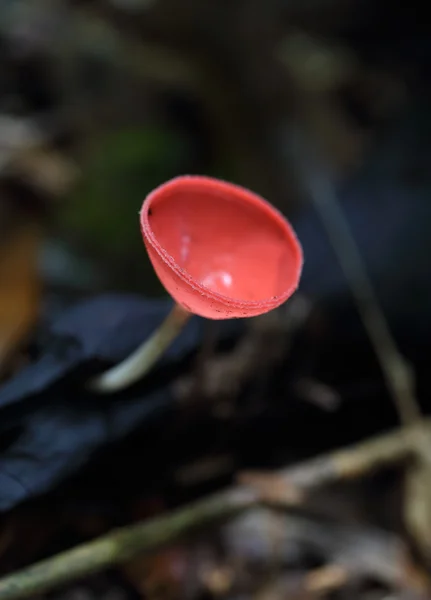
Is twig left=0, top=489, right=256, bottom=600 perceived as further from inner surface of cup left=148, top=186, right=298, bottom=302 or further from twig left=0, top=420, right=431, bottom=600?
inner surface of cup left=148, top=186, right=298, bottom=302

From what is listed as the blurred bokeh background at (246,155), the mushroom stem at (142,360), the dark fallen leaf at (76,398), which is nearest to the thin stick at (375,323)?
the blurred bokeh background at (246,155)

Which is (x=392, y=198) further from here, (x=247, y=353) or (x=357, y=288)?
(x=247, y=353)

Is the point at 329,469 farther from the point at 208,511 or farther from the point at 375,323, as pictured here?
the point at 375,323

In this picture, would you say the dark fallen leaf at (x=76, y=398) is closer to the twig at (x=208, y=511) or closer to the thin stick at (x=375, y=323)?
the twig at (x=208, y=511)

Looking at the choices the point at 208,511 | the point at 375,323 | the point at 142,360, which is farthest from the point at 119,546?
the point at 375,323

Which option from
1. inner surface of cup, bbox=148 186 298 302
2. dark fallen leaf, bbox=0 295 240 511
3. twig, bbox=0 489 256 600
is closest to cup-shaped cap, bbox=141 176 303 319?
inner surface of cup, bbox=148 186 298 302

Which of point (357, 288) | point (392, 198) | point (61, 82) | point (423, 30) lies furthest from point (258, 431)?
point (423, 30)
